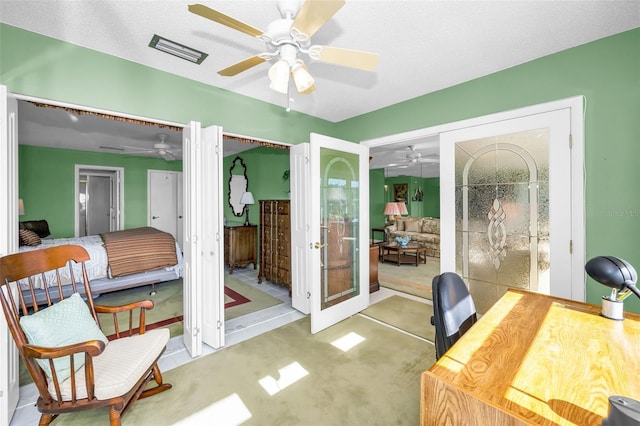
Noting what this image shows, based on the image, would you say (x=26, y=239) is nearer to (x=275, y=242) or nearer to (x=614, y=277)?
(x=275, y=242)

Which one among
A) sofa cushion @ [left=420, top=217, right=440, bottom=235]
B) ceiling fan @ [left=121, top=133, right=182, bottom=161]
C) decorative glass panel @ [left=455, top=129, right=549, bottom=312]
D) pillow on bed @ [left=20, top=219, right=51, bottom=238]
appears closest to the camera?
decorative glass panel @ [left=455, top=129, right=549, bottom=312]

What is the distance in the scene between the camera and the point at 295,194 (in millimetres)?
3430

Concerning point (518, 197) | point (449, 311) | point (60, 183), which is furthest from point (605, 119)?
point (60, 183)

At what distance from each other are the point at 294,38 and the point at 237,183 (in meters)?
4.87

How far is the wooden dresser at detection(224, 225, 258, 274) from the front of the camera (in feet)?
16.5

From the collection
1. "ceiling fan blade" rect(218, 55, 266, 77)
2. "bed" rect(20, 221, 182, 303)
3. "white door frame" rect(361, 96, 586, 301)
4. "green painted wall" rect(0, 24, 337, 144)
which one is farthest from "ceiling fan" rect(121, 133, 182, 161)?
"white door frame" rect(361, 96, 586, 301)

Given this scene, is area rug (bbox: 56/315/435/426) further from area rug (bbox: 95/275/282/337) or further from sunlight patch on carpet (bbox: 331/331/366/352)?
area rug (bbox: 95/275/282/337)

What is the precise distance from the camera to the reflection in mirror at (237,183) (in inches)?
232

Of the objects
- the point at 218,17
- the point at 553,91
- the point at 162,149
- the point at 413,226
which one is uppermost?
the point at 162,149

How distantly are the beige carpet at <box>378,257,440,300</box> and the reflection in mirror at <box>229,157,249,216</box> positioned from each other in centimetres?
334

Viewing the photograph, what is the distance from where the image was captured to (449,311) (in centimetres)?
137

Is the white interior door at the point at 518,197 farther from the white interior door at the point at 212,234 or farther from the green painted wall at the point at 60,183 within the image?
the green painted wall at the point at 60,183

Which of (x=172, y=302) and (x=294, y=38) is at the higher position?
(x=294, y=38)

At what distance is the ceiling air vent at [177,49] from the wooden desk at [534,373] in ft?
8.54
